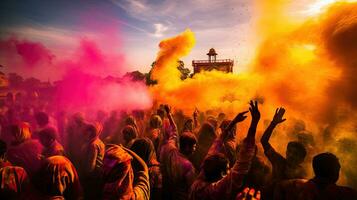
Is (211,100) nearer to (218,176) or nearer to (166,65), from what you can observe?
(166,65)

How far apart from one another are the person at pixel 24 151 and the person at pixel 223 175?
347 centimetres

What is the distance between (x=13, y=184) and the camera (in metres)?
3.49

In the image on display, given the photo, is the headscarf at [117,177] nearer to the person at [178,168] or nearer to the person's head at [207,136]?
the person at [178,168]

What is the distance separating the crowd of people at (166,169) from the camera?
3035mm

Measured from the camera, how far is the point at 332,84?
5.42 m

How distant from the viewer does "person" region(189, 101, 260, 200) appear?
2.79 m

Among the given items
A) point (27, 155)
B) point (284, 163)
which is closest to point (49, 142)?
point (27, 155)

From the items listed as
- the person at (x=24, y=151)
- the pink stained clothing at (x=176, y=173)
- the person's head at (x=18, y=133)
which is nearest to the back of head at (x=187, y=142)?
the pink stained clothing at (x=176, y=173)

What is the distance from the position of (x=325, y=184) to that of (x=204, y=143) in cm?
332

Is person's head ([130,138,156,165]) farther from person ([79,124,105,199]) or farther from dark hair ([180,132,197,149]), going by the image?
person ([79,124,105,199])

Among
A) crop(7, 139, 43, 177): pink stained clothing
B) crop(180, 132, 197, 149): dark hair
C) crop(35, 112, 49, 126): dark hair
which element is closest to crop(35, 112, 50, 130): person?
crop(35, 112, 49, 126): dark hair

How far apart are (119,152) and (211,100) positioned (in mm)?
10854

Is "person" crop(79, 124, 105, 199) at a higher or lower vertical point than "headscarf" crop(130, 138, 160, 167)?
lower

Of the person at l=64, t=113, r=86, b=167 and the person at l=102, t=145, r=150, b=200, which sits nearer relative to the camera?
the person at l=102, t=145, r=150, b=200
